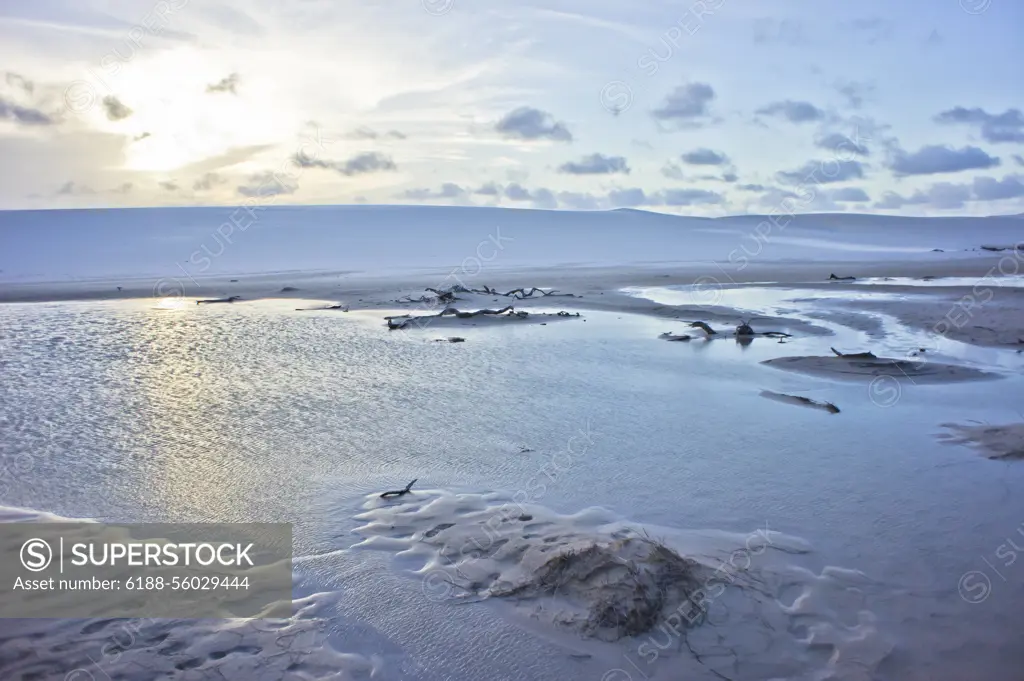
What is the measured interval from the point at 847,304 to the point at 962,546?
611 inches

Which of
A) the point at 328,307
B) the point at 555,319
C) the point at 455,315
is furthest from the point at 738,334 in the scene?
the point at 328,307

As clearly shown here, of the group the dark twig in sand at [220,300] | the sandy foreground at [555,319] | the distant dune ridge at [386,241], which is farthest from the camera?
the distant dune ridge at [386,241]

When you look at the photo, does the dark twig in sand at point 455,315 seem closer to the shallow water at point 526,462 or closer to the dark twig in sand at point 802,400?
the shallow water at point 526,462

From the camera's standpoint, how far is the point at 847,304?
18.7 m

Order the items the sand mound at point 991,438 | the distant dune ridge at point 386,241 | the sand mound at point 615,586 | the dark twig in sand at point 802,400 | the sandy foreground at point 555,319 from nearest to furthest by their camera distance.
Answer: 1. the sandy foreground at point 555,319
2. the sand mound at point 615,586
3. the sand mound at point 991,438
4. the dark twig in sand at point 802,400
5. the distant dune ridge at point 386,241

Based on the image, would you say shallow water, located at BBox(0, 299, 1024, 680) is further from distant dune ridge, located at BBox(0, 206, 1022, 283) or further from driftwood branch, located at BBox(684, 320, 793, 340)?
distant dune ridge, located at BBox(0, 206, 1022, 283)

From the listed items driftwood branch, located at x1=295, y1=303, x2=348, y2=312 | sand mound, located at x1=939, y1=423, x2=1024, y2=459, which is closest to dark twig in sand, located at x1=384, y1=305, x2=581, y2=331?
driftwood branch, located at x1=295, y1=303, x2=348, y2=312

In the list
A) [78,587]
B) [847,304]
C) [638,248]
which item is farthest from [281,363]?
[638,248]

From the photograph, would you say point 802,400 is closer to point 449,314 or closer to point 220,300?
point 449,314

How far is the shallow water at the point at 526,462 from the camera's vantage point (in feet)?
12.0

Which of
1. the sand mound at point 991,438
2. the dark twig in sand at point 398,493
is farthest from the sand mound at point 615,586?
the sand mound at point 991,438

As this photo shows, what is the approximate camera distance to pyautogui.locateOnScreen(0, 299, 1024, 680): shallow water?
3656 millimetres

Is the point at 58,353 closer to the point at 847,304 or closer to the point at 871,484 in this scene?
the point at 871,484

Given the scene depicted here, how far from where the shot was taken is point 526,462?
6066 mm
